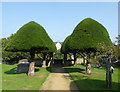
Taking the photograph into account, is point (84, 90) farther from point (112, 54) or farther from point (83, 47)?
point (83, 47)

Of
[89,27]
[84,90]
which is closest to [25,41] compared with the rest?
[89,27]

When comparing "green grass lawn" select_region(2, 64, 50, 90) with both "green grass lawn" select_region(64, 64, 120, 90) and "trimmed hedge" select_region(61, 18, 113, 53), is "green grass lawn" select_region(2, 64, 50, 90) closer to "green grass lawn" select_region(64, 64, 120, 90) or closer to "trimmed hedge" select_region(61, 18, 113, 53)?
"green grass lawn" select_region(64, 64, 120, 90)

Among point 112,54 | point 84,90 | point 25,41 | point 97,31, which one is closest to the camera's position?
point 84,90

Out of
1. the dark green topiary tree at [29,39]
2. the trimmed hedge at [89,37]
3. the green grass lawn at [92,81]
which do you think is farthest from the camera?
the trimmed hedge at [89,37]

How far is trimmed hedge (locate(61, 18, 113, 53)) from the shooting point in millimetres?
19797

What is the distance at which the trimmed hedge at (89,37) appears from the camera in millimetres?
19797

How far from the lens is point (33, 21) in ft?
69.4

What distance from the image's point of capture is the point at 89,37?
20188mm

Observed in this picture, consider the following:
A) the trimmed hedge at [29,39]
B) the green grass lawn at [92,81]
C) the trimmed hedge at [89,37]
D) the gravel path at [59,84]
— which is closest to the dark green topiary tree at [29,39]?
the trimmed hedge at [29,39]

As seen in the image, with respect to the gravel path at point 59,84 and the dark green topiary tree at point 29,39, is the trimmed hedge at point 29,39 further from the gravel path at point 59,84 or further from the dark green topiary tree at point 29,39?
the gravel path at point 59,84

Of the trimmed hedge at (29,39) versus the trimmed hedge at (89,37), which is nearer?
the trimmed hedge at (29,39)

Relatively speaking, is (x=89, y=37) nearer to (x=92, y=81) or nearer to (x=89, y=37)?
(x=89, y=37)

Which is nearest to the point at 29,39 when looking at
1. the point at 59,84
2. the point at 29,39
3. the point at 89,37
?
the point at 29,39

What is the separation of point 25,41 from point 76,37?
616cm
